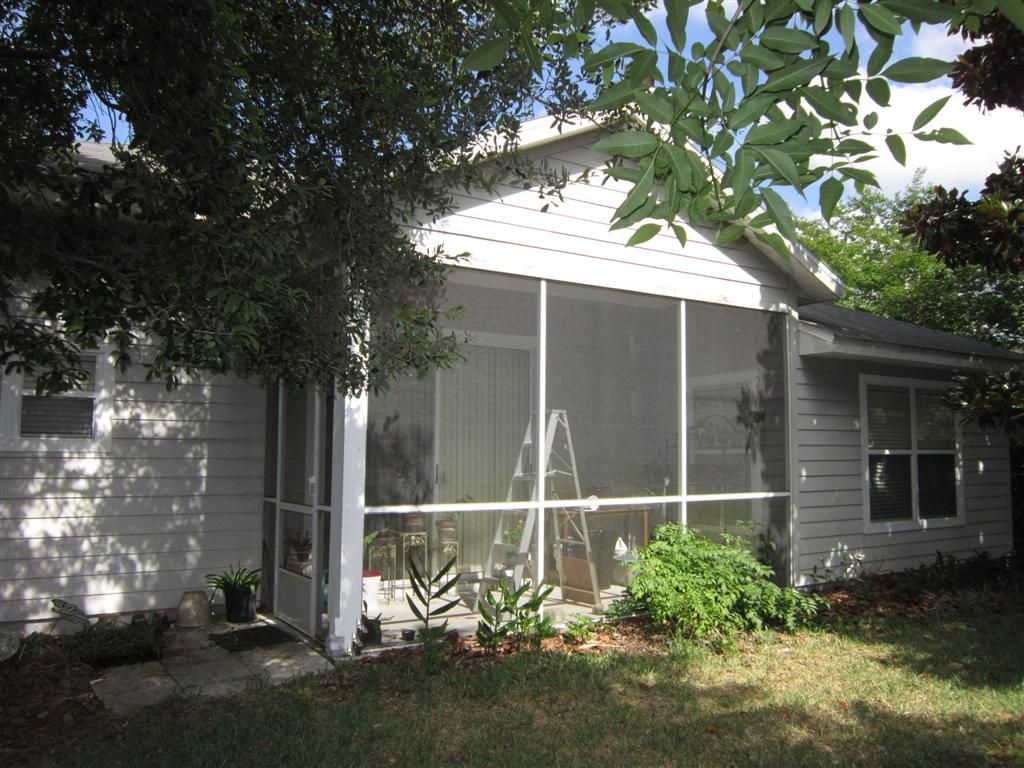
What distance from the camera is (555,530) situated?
21.1 ft

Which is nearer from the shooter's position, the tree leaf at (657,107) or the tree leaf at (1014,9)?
the tree leaf at (1014,9)

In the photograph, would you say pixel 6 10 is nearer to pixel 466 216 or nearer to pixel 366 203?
pixel 366 203

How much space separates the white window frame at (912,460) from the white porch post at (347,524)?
5.82m

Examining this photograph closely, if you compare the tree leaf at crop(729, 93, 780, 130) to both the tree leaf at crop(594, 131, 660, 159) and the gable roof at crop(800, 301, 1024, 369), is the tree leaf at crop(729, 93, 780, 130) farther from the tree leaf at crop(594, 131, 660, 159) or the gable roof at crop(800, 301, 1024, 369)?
the gable roof at crop(800, 301, 1024, 369)

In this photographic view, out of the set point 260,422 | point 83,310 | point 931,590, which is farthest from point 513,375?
point 931,590

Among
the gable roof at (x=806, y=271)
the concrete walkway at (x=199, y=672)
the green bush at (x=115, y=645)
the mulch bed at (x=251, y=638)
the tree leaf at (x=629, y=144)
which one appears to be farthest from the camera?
the gable roof at (x=806, y=271)

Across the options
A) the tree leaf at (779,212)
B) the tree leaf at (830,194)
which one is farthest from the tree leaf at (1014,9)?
the tree leaf at (779,212)

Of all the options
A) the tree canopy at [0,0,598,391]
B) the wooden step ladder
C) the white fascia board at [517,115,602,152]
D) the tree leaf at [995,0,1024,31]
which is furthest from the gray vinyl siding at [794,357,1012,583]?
the tree leaf at [995,0,1024,31]

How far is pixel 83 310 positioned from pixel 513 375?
11.3 feet

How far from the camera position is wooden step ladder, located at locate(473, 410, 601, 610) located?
6.21 m

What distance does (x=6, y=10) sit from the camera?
420 centimetres

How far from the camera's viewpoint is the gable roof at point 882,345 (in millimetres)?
8000

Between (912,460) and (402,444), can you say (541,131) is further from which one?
(912,460)

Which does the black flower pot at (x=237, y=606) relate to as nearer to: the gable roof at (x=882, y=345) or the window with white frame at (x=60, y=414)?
the window with white frame at (x=60, y=414)
